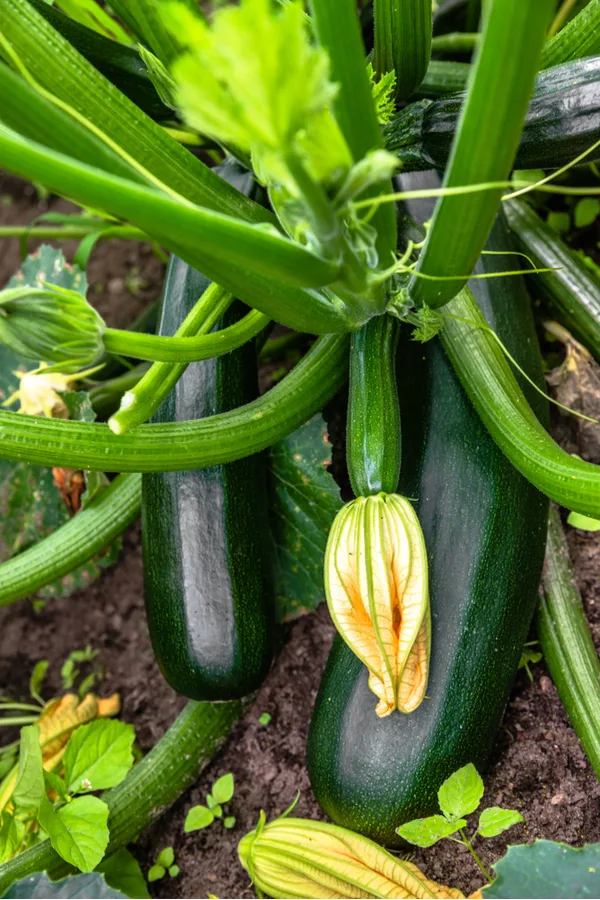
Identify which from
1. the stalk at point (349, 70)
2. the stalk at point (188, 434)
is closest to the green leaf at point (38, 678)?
the stalk at point (188, 434)

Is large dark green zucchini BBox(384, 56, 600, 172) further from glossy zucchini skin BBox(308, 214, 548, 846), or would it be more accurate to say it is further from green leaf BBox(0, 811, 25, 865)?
green leaf BBox(0, 811, 25, 865)

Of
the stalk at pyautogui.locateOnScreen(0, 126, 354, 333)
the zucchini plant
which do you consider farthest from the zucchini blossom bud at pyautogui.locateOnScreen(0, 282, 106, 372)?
the stalk at pyautogui.locateOnScreen(0, 126, 354, 333)

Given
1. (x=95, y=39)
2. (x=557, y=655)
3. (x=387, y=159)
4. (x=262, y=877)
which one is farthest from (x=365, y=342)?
(x=262, y=877)

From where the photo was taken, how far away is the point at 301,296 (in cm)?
105

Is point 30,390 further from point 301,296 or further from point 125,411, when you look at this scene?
point 301,296

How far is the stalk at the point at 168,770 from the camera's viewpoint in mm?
1479

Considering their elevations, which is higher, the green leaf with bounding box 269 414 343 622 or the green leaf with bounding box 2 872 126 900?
the green leaf with bounding box 269 414 343 622

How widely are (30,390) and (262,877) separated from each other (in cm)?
91

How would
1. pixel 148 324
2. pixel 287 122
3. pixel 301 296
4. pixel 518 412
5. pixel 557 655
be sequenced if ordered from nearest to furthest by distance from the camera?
pixel 287 122 → pixel 301 296 → pixel 518 412 → pixel 557 655 → pixel 148 324

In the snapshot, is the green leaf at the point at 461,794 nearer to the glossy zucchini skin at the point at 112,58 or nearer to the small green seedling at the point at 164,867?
the small green seedling at the point at 164,867

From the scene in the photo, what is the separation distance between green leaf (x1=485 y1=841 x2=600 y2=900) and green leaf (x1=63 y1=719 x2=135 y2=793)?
67 cm

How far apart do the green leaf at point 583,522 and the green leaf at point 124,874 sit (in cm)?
99

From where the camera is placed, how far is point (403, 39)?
126 cm

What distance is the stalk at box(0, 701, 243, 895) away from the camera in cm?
148
